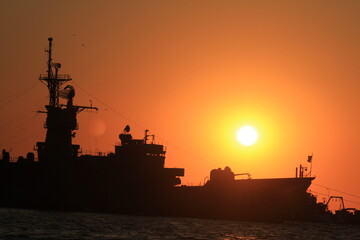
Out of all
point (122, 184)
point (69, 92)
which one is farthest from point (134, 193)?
point (69, 92)

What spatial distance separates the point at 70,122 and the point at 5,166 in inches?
447

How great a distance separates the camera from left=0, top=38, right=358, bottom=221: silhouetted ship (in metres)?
88.8

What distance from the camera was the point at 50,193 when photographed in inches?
3720

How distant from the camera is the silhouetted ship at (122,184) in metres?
88.8

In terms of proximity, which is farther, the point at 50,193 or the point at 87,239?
the point at 50,193

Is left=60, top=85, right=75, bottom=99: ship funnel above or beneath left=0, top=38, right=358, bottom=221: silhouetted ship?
above

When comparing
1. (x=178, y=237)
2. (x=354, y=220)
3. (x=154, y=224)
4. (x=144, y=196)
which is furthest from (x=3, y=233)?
(x=354, y=220)

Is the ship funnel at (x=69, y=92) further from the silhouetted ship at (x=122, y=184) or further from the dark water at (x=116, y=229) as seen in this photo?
the dark water at (x=116, y=229)

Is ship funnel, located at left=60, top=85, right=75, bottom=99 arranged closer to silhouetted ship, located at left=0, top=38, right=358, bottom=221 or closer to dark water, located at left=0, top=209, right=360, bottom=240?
silhouetted ship, located at left=0, top=38, right=358, bottom=221

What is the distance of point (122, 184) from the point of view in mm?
92438

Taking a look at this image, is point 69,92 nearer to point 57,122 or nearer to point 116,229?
point 57,122

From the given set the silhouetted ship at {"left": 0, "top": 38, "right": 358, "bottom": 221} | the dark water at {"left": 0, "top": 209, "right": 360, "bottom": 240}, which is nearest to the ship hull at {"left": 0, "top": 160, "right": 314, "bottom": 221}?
the silhouetted ship at {"left": 0, "top": 38, "right": 358, "bottom": 221}

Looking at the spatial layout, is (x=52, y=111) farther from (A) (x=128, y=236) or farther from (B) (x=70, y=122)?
(A) (x=128, y=236)

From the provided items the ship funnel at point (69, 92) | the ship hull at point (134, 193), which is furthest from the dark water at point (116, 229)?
the ship funnel at point (69, 92)
